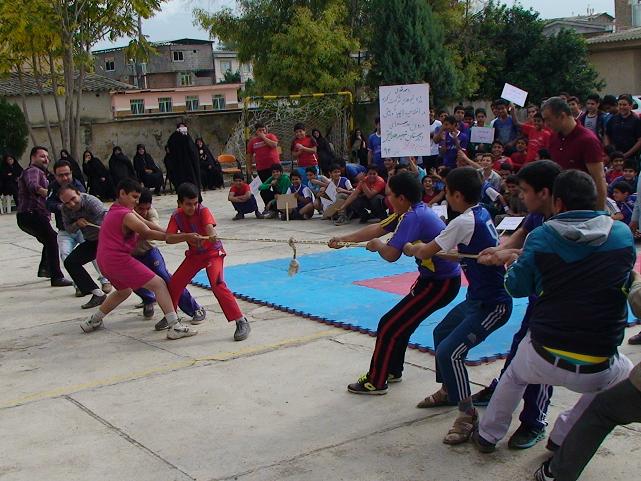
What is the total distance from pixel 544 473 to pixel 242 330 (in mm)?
3646

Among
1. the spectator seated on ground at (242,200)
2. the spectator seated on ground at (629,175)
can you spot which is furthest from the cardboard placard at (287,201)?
the spectator seated on ground at (629,175)

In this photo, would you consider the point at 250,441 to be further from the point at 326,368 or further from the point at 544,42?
the point at 544,42

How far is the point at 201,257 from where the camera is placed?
744 cm

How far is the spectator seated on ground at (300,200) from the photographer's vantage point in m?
14.8

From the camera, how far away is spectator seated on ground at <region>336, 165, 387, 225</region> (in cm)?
1358

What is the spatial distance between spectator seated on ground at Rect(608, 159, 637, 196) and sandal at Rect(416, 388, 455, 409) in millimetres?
6344

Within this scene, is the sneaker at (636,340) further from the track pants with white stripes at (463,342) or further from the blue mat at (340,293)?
the track pants with white stripes at (463,342)

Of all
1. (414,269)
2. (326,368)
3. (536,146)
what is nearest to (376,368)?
(326,368)

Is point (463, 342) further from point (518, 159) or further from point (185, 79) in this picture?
point (185, 79)

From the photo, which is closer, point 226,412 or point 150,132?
point 226,412

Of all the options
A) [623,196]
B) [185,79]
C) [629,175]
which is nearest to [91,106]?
[629,175]

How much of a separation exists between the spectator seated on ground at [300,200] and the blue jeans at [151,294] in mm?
6713

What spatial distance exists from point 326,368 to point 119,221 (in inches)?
93.3

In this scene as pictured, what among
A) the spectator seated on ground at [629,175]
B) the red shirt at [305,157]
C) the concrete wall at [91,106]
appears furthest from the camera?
the concrete wall at [91,106]
